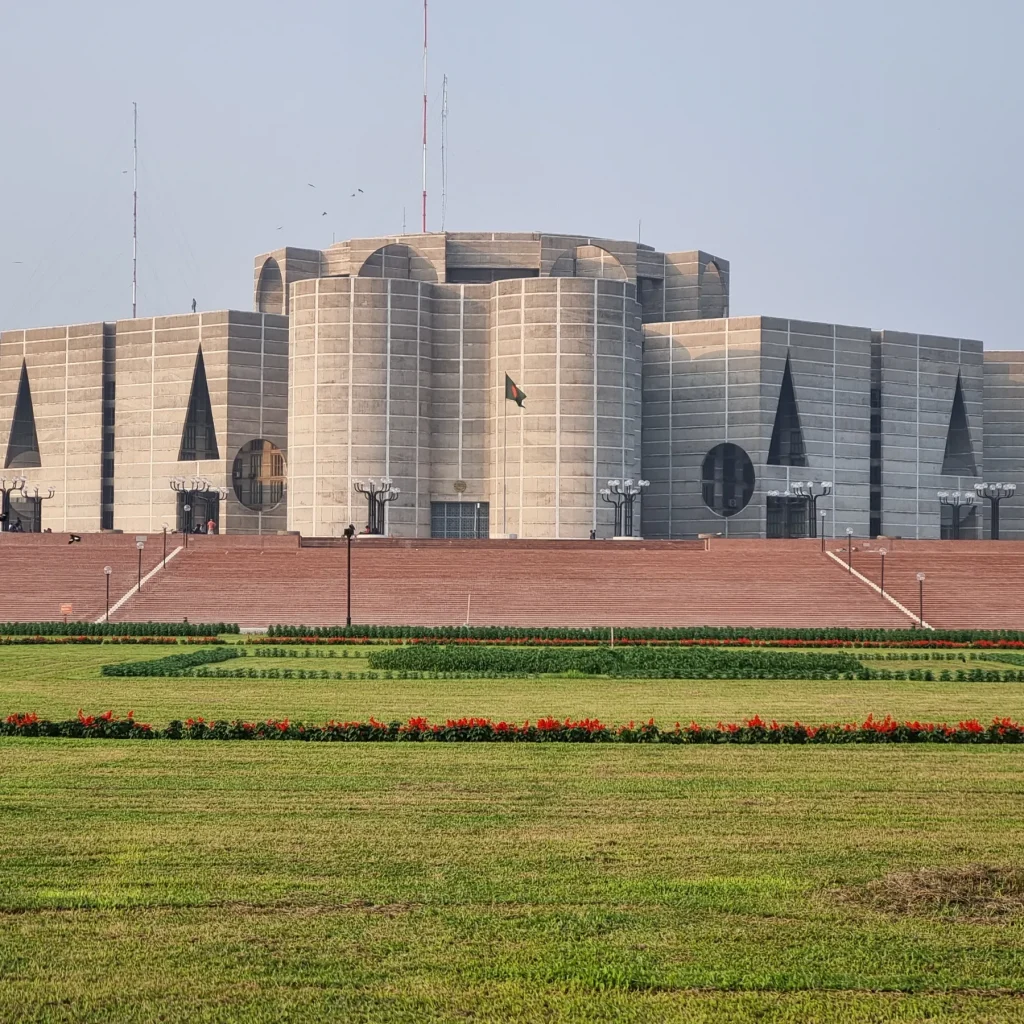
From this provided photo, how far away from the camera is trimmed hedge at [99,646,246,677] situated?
Result: 30578 millimetres

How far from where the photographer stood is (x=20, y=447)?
102562 mm

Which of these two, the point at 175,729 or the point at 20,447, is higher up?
the point at 20,447

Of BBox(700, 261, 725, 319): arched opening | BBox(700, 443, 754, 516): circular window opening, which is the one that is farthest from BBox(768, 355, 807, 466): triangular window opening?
BBox(700, 261, 725, 319): arched opening

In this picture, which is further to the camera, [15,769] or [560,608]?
[560,608]

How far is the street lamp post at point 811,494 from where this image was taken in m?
86.8

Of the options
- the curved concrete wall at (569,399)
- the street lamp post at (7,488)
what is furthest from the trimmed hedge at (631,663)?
the street lamp post at (7,488)

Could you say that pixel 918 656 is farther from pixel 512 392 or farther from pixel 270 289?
pixel 270 289

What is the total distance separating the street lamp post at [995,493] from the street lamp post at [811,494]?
344 inches

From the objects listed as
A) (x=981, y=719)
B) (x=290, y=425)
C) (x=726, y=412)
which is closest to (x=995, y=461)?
(x=726, y=412)

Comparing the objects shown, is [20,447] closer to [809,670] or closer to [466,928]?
[809,670]

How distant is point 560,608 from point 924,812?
123ft

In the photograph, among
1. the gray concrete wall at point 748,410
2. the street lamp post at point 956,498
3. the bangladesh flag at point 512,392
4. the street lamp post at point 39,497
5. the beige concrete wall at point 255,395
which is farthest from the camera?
the street lamp post at point 39,497

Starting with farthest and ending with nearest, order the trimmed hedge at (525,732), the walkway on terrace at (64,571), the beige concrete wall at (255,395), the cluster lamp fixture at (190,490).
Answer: the beige concrete wall at (255,395) < the cluster lamp fixture at (190,490) < the walkway on terrace at (64,571) < the trimmed hedge at (525,732)

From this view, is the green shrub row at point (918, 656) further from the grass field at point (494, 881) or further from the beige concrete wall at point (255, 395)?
the beige concrete wall at point (255, 395)
